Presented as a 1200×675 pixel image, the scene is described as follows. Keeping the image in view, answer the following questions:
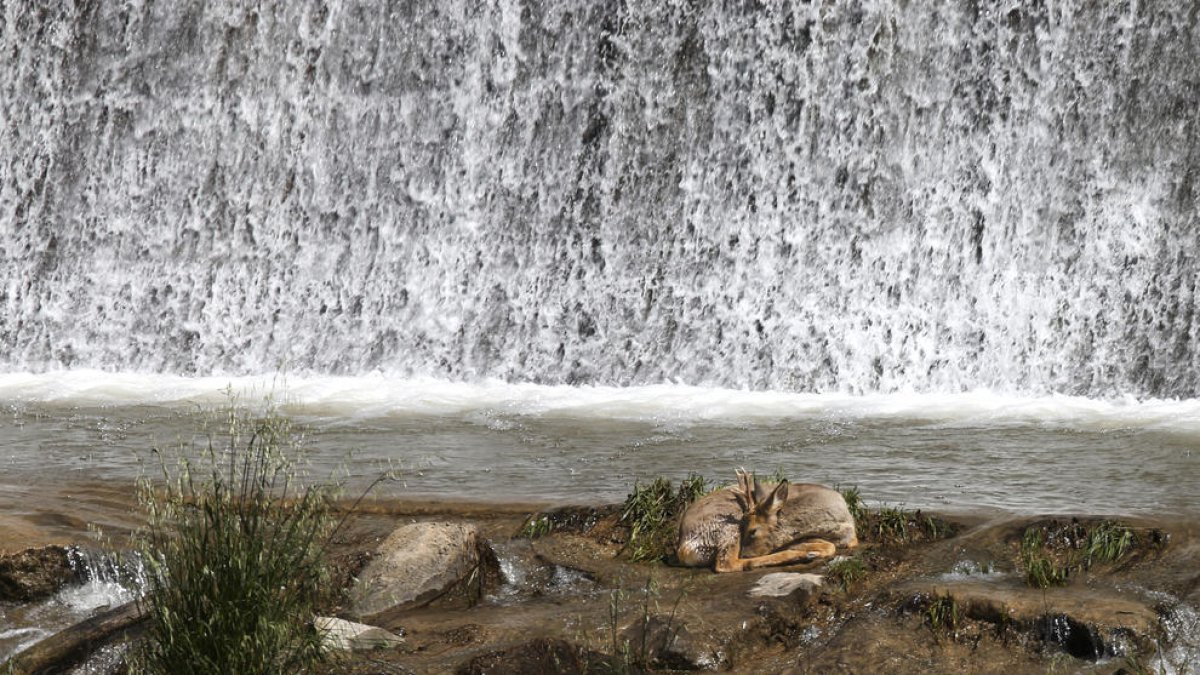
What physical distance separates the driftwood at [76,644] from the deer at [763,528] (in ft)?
7.19

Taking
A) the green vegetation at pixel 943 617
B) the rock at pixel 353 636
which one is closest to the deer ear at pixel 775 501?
the green vegetation at pixel 943 617

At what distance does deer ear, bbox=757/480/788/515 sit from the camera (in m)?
6.12

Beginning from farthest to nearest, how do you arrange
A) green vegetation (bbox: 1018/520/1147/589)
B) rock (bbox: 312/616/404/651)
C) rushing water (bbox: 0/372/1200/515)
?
1. rushing water (bbox: 0/372/1200/515)
2. green vegetation (bbox: 1018/520/1147/589)
3. rock (bbox: 312/616/404/651)

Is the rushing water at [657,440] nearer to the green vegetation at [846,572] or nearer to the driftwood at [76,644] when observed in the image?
the driftwood at [76,644]

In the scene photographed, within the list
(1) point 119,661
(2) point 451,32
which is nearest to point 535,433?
(1) point 119,661

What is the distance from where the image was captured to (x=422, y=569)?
6020mm

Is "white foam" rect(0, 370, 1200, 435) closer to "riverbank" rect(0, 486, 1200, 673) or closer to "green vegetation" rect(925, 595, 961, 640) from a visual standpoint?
"riverbank" rect(0, 486, 1200, 673)

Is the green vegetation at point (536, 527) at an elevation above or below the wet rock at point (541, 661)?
above

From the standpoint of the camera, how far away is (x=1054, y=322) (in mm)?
13367

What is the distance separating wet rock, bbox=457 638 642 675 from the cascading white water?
8758 millimetres

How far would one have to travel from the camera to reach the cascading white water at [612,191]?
13602 millimetres

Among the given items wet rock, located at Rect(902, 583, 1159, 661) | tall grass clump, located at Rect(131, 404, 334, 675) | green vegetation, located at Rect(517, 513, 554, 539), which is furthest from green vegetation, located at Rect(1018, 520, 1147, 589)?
tall grass clump, located at Rect(131, 404, 334, 675)

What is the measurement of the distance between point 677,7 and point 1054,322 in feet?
16.9

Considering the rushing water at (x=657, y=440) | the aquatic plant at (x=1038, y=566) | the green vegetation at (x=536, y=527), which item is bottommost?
the aquatic plant at (x=1038, y=566)
